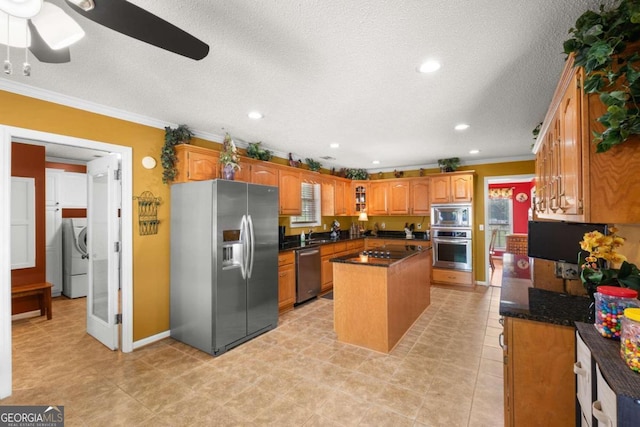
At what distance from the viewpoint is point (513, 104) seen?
282 centimetres

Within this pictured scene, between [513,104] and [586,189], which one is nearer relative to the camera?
[586,189]

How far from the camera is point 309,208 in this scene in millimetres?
5723

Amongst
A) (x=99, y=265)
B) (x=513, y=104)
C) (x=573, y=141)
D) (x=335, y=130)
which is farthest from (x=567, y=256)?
(x=99, y=265)

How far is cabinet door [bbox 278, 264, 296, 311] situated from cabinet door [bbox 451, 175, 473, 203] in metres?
3.57

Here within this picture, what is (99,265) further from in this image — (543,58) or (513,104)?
(513,104)

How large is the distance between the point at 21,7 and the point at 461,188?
19.5 feet

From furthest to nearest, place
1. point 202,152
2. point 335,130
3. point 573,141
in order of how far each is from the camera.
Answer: point 335,130
point 202,152
point 573,141

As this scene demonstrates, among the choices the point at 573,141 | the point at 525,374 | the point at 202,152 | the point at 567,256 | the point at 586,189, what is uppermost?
the point at 202,152

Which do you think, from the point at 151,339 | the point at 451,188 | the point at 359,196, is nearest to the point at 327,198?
the point at 359,196

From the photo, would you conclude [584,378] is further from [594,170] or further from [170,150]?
[170,150]

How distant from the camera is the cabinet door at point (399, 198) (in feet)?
20.4

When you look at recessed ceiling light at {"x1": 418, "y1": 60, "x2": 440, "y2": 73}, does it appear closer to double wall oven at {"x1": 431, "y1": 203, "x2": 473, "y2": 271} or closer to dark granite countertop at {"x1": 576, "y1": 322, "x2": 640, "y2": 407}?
dark granite countertop at {"x1": 576, "y1": 322, "x2": 640, "y2": 407}

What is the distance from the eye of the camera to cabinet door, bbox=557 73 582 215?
131 centimetres

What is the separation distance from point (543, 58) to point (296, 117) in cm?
224
